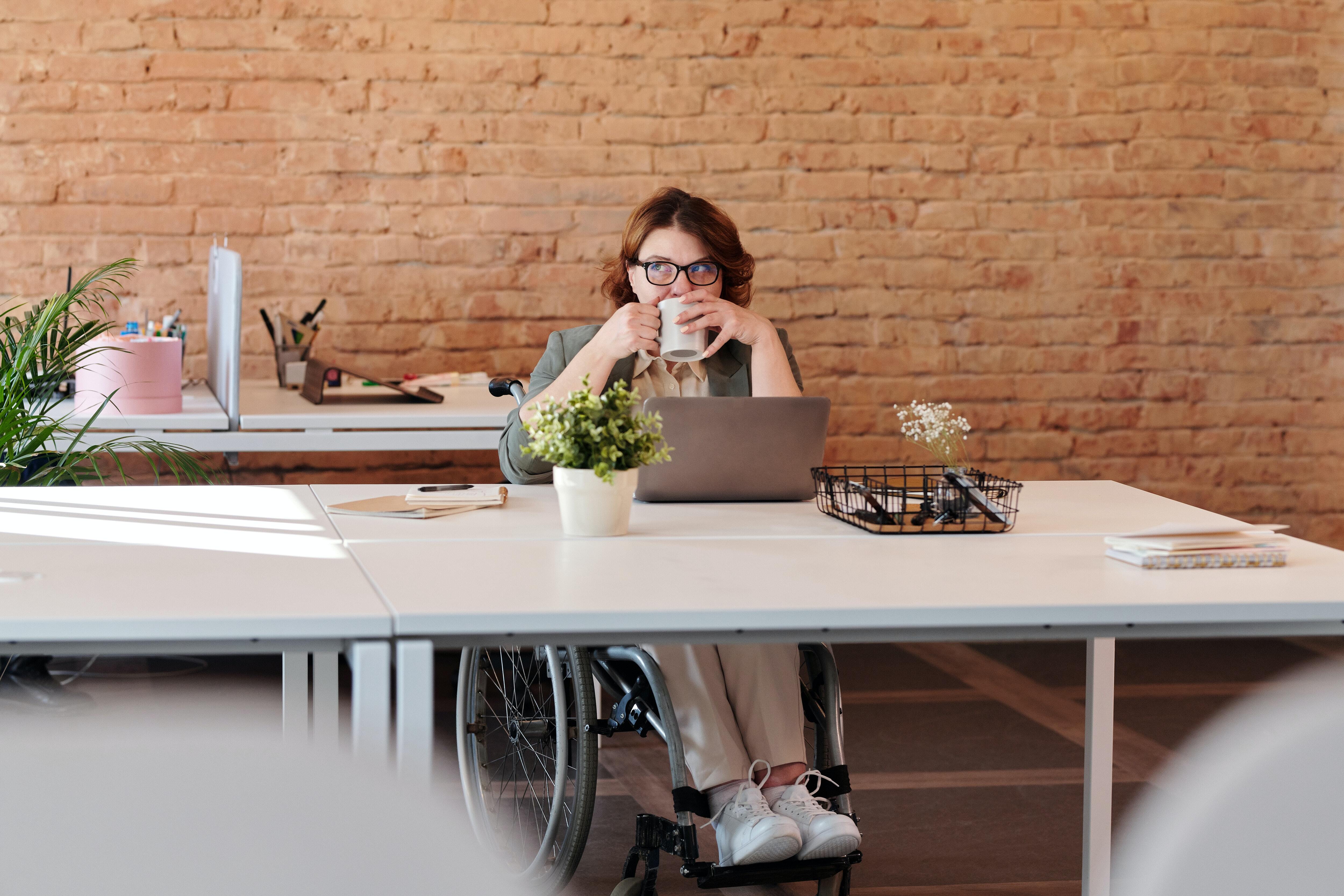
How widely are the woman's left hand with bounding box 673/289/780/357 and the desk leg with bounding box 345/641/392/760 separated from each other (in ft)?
3.56

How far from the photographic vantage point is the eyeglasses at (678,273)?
234cm

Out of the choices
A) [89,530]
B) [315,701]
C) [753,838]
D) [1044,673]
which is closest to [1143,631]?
[753,838]

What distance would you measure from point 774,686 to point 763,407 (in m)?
0.42

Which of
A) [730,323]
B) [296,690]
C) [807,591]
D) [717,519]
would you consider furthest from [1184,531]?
[296,690]

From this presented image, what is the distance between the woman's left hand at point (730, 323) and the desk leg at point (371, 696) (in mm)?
1086

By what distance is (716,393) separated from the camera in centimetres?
236

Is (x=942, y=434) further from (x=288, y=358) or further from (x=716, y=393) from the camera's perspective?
(x=288, y=358)

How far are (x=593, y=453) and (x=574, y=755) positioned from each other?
1.86ft

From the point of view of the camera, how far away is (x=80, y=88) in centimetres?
361

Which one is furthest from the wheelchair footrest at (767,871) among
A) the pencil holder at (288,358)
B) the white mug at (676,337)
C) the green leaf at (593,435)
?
the pencil holder at (288,358)

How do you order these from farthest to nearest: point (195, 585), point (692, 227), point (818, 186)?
1. point (818, 186)
2. point (692, 227)
3. point (195, 585)

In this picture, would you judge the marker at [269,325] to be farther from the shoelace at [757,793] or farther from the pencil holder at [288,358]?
the shoelace at [757,793]

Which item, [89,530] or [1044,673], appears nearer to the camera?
[89,530]

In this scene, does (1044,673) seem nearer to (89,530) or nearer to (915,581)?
(915,581)
